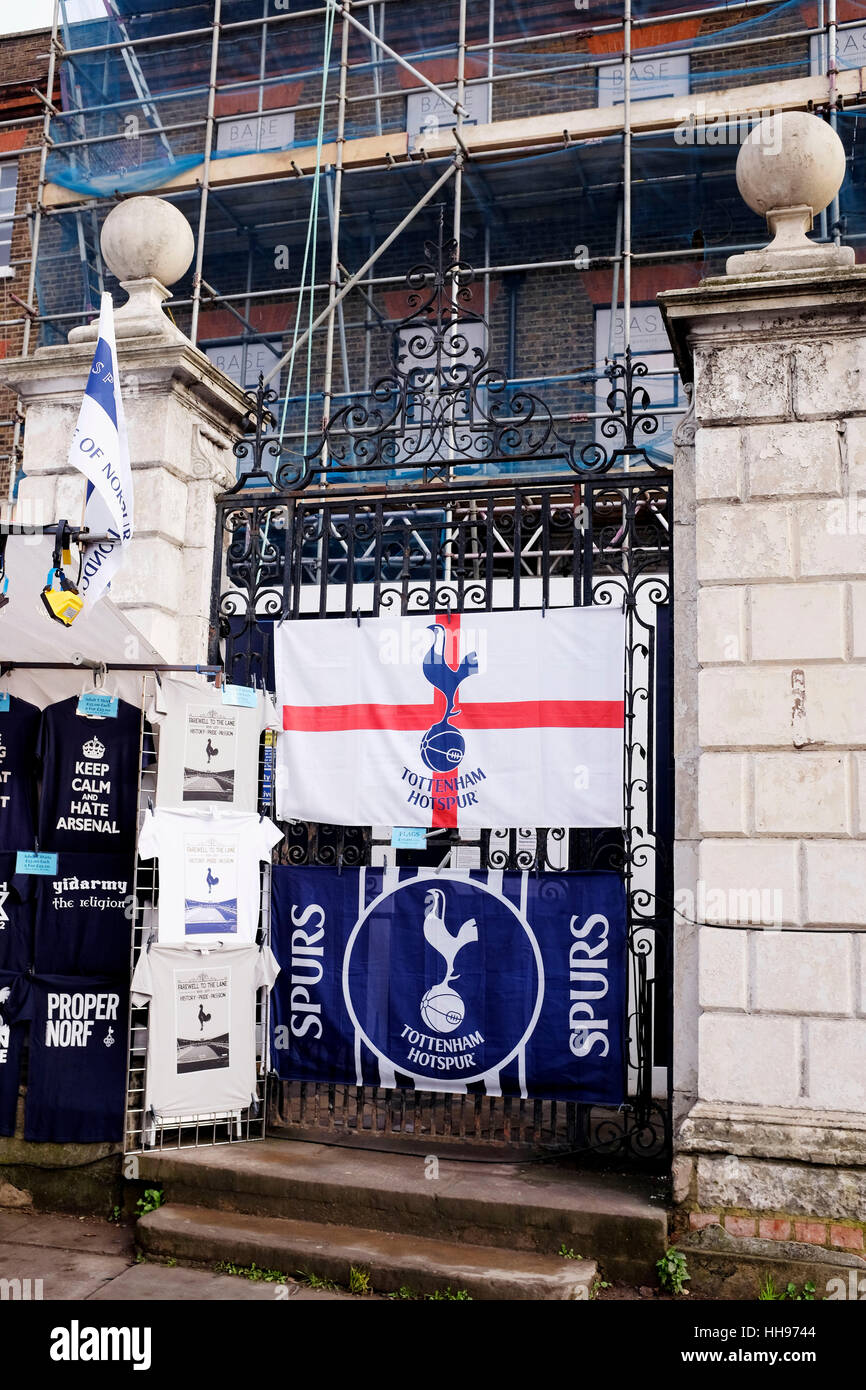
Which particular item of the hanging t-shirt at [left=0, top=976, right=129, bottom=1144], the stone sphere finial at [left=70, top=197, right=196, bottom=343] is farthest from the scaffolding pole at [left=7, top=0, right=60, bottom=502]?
the hanging t-shirt at [left=0, top=976, right=129, bottom=1144]

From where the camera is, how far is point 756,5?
1345 centimetres

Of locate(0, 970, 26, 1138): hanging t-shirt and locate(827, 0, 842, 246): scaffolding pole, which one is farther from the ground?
locate(827, 0, 842, 246): scaffolding pole

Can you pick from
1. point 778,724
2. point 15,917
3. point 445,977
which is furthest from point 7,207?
point 778,724

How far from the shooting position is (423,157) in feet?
44.5

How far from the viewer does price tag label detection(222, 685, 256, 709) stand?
21.4 ft

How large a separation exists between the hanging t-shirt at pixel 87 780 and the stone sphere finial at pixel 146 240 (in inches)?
106

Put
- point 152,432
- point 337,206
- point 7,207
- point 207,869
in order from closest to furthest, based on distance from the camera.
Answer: point 207,869 → point 152,432 → point 337,206 → point 7,207

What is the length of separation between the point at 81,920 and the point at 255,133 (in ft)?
40.3

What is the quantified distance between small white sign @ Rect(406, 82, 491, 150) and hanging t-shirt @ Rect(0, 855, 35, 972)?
11.3 meters

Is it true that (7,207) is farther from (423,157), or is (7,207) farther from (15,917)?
(15,917)

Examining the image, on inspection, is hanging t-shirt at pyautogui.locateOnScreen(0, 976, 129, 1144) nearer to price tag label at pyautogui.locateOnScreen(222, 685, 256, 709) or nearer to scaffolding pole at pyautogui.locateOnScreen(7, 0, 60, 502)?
price tag label at pyautogui.locateOnScreen(222, 685, 256, 709)

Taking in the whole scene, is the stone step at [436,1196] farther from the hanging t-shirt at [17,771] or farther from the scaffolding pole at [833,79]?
the scaffolding pole at [833,79]

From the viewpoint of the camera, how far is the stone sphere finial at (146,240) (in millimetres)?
7012
